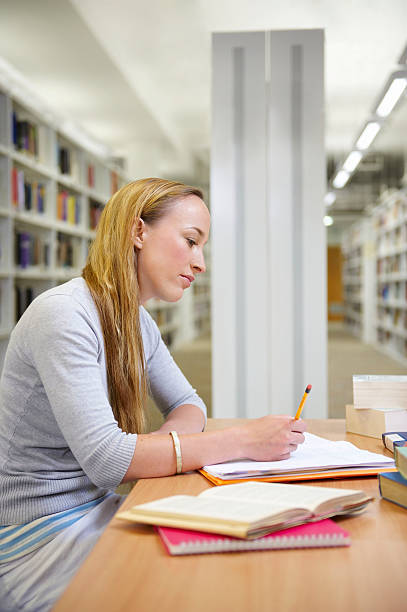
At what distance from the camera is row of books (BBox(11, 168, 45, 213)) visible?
160 inches

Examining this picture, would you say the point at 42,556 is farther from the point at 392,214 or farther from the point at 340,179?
the point at 392,214

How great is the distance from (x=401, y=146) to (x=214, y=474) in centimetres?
286

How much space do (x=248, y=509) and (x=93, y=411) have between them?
1.17 feet

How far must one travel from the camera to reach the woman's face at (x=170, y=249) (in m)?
1.28

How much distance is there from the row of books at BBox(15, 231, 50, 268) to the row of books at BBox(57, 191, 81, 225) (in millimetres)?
250

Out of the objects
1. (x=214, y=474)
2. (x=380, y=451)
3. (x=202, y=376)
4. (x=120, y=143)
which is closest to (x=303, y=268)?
(x=202, y=376)

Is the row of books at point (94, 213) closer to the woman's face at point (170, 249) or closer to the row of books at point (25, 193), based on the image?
the row of books at point (25, 193)

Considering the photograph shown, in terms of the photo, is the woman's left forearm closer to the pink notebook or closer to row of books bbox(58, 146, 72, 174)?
the pink notebook

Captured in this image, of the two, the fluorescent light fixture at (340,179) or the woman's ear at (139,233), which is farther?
the fluorescent light fixture at (340,179)

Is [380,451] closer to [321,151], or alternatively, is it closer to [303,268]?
[303,268]

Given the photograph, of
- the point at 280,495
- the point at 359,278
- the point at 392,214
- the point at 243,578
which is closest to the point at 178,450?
the point at 280,495

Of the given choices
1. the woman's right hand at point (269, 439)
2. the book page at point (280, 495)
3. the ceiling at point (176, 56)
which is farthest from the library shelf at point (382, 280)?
the book page at point (280, 495)

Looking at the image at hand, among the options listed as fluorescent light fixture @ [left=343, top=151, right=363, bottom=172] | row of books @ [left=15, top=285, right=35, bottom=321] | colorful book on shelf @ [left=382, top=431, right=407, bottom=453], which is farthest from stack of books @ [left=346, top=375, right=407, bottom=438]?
row of books @ [left=15, top=285, right=35, bottom=321]

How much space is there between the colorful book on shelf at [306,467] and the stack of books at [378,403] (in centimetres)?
19
